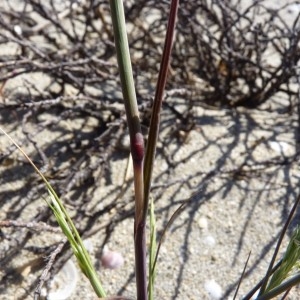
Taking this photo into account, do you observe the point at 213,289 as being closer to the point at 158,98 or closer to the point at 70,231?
the point at 70,231

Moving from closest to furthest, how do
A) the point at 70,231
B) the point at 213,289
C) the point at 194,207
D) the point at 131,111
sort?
the point at 131,111 → the point at 70,231 → the point at 213,289 → the point at 194,207

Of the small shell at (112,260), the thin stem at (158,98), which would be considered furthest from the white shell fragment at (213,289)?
the thin stem at (158,98)

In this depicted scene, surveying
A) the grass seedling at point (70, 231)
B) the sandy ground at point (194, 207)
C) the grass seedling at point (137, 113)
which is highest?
the sandy ground at point (194, 207)

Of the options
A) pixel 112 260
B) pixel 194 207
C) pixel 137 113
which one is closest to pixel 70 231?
pixel 137 113

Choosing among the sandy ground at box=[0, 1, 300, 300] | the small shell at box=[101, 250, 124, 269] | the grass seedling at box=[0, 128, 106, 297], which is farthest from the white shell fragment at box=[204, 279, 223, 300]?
the grass seedling at box=[0, 128, 106, 297]

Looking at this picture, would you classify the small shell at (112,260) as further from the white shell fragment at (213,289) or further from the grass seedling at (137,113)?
the grass seedling at (137,113)

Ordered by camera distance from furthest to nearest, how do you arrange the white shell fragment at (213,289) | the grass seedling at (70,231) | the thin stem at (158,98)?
the white shell fragment at (213,289)
the grass seedling at (70,231)
the thin stem at (158,98)

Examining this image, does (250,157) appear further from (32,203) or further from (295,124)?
(32,203)

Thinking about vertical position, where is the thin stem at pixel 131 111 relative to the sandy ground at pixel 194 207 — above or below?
below
